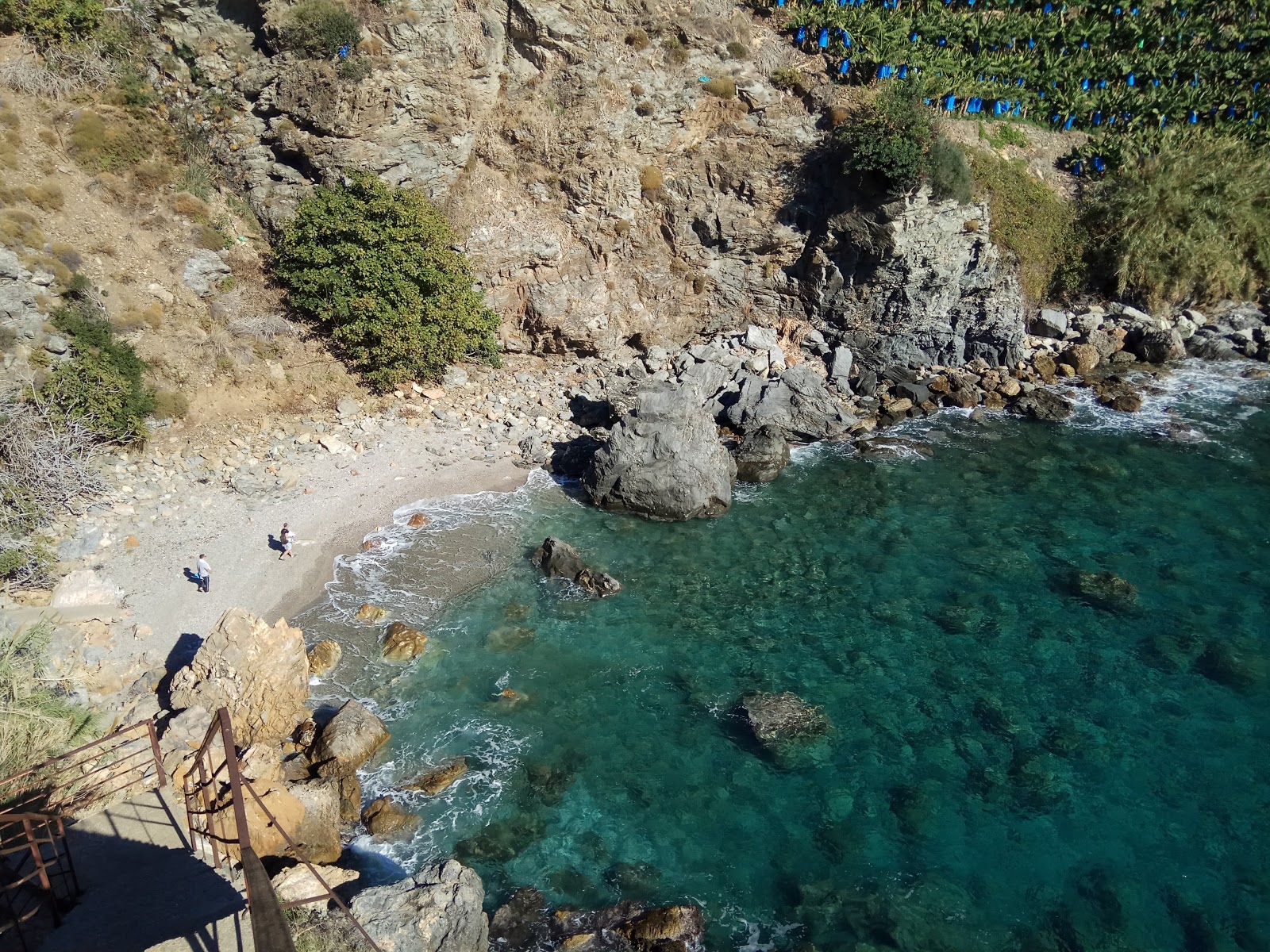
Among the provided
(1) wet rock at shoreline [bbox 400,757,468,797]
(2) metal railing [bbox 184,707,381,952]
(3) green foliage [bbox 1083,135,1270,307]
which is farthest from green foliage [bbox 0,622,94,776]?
(3) green foliage [bbox 1083,135,1270,307]

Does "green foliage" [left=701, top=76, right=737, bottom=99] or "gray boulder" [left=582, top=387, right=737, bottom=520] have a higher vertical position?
"green foliage" [left=701, top=76, right=737, bottom=99]

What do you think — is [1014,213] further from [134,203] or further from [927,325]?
[134,203]

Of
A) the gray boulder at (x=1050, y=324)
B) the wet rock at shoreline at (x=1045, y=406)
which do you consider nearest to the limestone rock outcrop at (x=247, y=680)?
the wet rock at shoreline at (x=1045, y=406)

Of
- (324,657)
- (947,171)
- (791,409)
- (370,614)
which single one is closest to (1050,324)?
(947,171)

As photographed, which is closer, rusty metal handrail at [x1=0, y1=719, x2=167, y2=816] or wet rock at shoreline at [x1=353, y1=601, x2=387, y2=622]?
rusty metal handrail at [x1=0, y1=719, x2=167, y2=816]

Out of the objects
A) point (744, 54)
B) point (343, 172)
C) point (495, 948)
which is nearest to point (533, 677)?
point (495, 948)

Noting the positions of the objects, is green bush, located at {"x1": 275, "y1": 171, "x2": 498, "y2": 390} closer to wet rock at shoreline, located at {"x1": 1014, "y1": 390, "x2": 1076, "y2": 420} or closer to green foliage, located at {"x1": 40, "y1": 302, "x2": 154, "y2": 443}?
green foliage, located at {"x1": 40, "y1": 302, "x2": 154, "y2": 443}

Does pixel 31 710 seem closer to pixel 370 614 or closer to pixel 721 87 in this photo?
pixel 370 614
